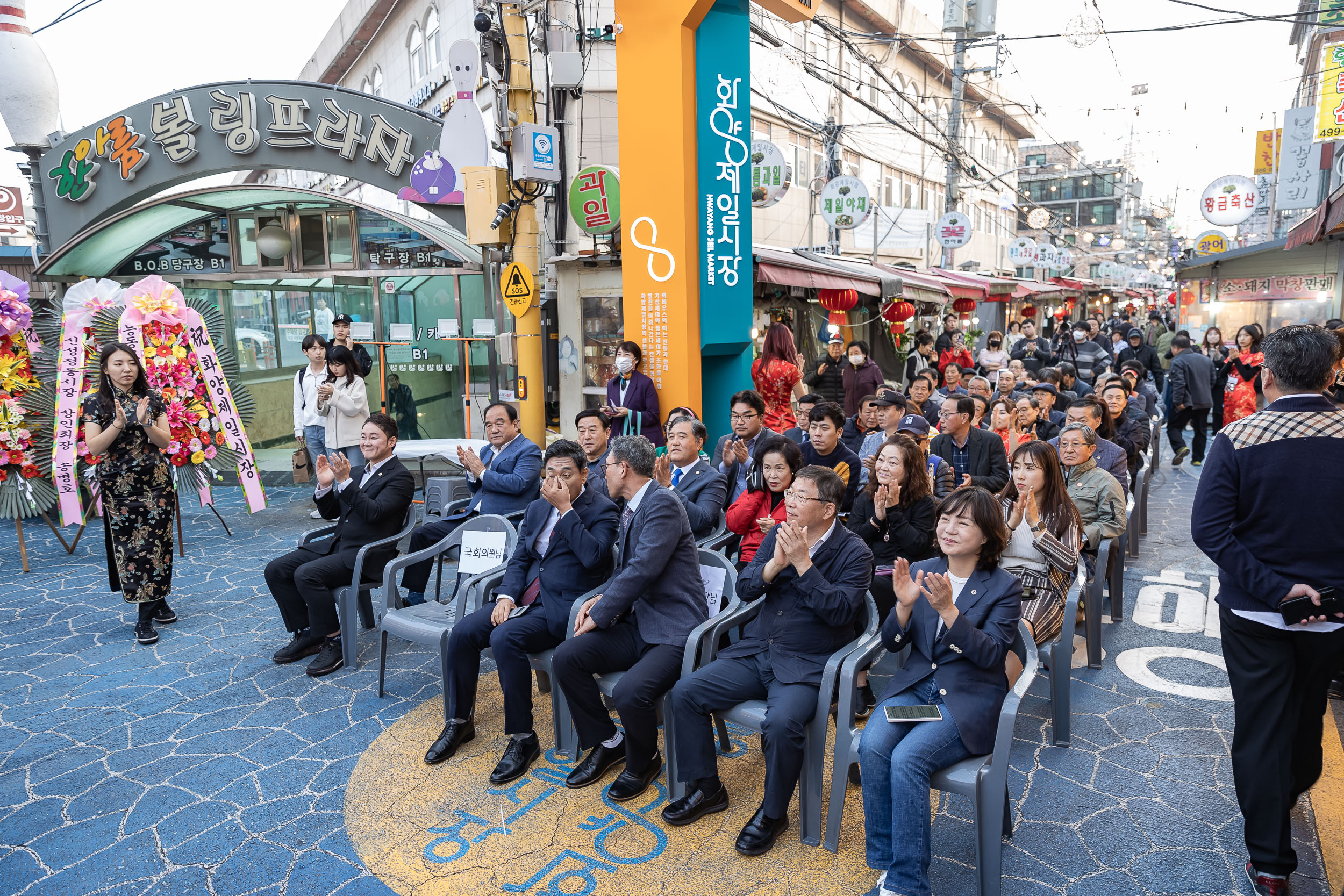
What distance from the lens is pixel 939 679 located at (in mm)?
3113

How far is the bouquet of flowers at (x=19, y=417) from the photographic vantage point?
736 cm

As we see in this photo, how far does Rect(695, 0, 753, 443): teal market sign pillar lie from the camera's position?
7.18m

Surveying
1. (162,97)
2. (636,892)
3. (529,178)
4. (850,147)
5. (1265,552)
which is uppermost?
(850,147)

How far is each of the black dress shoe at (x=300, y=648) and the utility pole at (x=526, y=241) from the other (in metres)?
2.76

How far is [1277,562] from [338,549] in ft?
16.2

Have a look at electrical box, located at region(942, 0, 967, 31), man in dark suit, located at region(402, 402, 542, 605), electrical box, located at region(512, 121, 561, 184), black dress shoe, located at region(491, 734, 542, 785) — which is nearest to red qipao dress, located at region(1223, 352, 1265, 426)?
electrical box, located at region(512, 121, 561, 184)

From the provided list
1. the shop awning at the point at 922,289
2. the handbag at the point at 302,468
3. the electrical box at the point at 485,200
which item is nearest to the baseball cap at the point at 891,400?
the electrical box at the point at 485,200

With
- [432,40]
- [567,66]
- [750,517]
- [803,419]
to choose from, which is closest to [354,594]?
[750,517]

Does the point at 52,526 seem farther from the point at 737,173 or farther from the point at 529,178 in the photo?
the point at 737,173

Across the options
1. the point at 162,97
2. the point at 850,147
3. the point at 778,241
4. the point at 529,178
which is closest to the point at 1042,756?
the point at 529,178

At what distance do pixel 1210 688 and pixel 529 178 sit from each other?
630cm

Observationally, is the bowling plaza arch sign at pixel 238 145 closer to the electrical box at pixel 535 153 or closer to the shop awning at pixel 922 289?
the electrical box at pixel 535 153

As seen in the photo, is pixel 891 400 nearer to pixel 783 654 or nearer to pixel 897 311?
pixel 783 654

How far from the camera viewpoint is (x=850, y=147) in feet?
64.5
